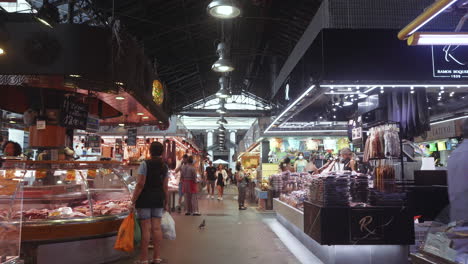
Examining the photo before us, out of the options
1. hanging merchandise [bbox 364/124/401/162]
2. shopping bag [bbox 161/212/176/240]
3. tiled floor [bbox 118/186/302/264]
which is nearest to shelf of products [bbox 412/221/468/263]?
hanging merchandise [bbox 364/124/401/162]

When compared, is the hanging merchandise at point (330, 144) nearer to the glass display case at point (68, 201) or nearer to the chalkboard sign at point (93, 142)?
the chalkboard sign at point (93, 142)

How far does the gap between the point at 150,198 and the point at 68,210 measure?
3.85ft

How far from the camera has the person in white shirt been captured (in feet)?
9.06

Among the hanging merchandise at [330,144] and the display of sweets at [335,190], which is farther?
the hanging merchandise at [330,144]

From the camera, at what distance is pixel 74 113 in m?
7.40

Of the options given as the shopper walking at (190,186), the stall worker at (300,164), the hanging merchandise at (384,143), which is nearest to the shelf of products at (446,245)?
the hanging merchandise at (384,143)

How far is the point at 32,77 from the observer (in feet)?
19.3

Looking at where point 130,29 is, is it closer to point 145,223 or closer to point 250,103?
point 145,223

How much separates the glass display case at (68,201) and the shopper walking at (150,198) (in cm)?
58

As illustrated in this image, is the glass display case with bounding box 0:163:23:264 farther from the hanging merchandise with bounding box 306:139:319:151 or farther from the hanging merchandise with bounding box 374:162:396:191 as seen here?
the hanging merchandise with bounding box 306:139:319:151

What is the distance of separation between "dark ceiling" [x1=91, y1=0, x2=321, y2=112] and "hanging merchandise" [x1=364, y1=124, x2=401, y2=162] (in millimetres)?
5165

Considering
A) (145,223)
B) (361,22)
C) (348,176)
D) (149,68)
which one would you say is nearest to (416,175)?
(348,176)

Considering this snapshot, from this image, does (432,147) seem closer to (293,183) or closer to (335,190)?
(293,183)

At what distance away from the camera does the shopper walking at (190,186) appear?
450 inches
